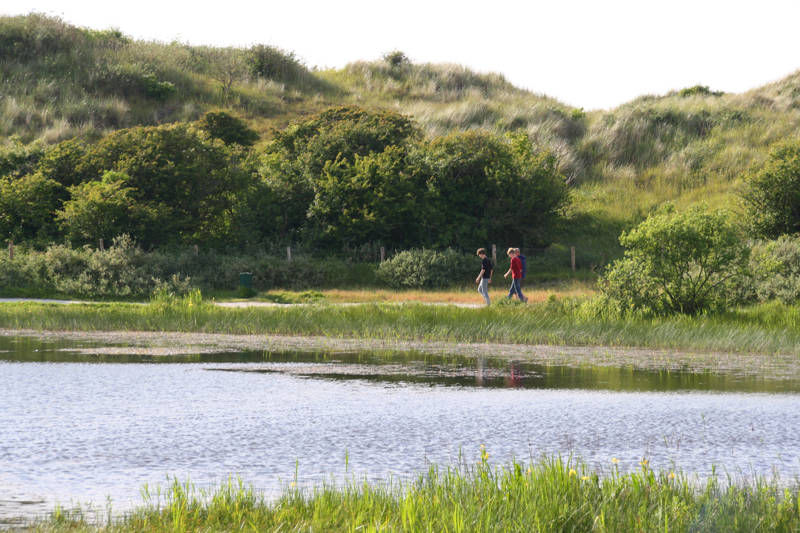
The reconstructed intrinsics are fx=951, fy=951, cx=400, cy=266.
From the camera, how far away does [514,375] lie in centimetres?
1634

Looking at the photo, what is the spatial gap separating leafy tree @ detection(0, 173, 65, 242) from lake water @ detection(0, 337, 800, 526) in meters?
27.7

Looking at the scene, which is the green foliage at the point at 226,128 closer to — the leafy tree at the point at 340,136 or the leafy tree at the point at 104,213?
the leafy tree at the point at 340,136

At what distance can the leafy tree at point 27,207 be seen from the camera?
143 feet

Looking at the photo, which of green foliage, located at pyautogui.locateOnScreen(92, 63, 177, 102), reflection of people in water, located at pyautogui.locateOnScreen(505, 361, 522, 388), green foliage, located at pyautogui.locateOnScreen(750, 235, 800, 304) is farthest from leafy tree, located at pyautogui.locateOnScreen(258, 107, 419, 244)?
reflection of people in water, located at pyautogui.locateOnScreen(505, 361, 522, 388)

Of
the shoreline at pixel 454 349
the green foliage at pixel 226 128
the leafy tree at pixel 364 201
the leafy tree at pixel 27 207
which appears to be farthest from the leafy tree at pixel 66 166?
the shoreline at pixel 454 349

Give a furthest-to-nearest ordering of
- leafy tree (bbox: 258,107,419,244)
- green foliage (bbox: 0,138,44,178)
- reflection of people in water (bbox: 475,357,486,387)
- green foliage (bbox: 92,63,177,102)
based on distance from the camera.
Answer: green foliage (bbox: 92,63,177,102) < green foliage (bbox: 0,138,44,178) < leafy tree (bbox: 258,107,419,244) < reflection of people in water (bbox: 475,357,486,387)

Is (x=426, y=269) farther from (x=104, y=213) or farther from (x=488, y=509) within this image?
(x=488, y=509)

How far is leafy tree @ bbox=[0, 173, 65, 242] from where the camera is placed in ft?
143

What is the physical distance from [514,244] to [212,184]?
48.1ft

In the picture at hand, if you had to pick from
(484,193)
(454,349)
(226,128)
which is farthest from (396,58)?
(454,349)

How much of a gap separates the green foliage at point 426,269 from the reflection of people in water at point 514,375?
21.7 m

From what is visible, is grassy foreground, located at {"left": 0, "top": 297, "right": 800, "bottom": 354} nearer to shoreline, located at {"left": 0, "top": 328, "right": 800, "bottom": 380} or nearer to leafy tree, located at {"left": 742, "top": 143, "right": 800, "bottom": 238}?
shoreline, located at {"left": 0, "top": 328, "right": 800, "bottom": 380}

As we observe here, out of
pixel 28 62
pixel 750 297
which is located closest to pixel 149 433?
pixel 750 297

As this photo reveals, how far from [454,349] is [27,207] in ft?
97.8
